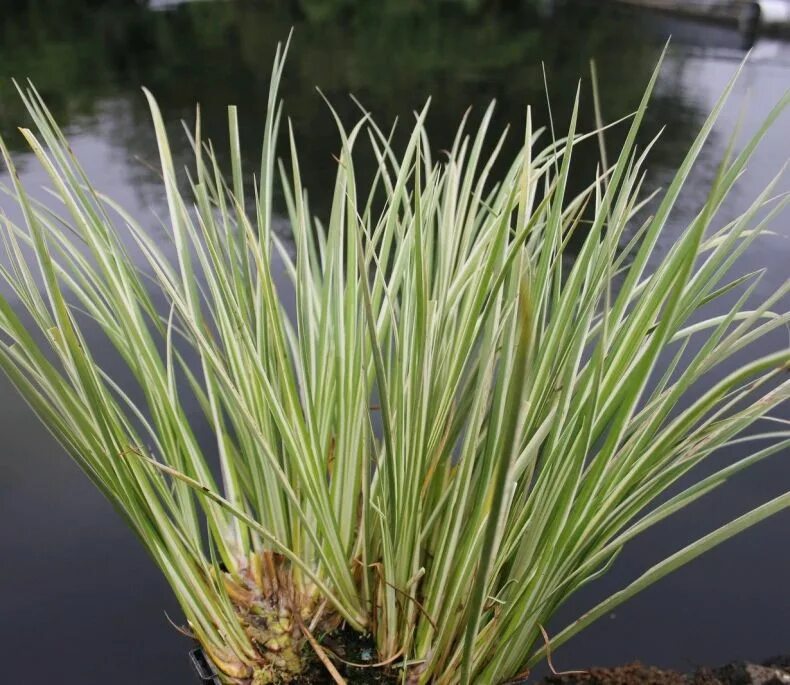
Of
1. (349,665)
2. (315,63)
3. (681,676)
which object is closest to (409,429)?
(349,665)

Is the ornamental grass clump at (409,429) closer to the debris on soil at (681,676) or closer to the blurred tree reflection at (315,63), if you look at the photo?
the debris on soil at (681,676)

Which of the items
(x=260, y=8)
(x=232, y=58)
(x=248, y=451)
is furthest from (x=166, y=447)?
(x=260, y=8)

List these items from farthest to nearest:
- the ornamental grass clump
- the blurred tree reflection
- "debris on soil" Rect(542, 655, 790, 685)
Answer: the blurred tree reflection → "debris on soil" Rect(542, 655, 790, 685) → the ornamental grass clump

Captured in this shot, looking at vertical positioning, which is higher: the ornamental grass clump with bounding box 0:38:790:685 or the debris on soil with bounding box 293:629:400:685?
the ornamental grass clump with bounding box 0:38:790:685

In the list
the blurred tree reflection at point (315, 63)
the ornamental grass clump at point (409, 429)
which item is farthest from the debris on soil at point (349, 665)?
the blurred tree reflection at point (315, 63)

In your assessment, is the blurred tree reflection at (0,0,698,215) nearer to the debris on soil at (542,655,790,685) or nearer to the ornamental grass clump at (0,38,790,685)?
the ornamental grass clump at (0,38,790,685)

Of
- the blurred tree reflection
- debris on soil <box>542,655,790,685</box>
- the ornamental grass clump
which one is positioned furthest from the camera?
the blurred tree reflection

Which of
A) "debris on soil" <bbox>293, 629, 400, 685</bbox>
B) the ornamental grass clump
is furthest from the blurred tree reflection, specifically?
"debris on soil" <bbox>293, 629, 400, 685</bbox>

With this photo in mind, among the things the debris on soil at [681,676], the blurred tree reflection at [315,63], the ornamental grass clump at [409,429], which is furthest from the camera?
the blurred tree reflection at [315,63]
